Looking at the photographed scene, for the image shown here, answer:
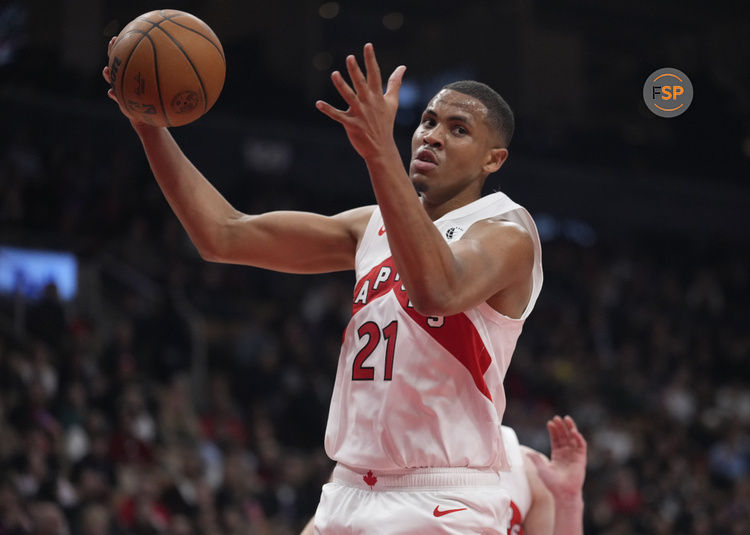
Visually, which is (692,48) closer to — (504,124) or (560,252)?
(560,252)

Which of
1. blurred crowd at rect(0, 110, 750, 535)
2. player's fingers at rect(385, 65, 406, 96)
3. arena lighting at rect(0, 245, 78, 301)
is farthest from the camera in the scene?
arena lighting at rect(0, 245, 78, 301)

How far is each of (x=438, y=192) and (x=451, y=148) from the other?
17cm

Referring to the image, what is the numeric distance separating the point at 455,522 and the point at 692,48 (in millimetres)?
21393

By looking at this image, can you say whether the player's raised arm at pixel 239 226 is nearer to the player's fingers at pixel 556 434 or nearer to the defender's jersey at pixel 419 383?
the defender's jersey at pixel 419 383

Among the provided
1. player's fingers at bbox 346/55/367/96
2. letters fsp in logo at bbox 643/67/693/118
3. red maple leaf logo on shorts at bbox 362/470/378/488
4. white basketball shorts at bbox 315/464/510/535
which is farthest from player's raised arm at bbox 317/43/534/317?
letters fsp in logo at bbox 643/67/693/118

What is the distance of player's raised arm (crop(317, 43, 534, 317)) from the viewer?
304 centimetres

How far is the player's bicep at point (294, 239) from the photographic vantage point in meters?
3.99

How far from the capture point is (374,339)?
3539 mm

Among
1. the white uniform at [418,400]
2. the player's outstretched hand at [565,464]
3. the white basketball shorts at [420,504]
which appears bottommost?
the player's outstretched hand at [565,464]

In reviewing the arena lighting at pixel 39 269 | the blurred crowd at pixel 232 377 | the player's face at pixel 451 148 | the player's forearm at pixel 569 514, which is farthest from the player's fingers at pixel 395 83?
the arena lighting at pixel 39 269

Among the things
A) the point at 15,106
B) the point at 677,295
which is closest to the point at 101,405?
the point at 15,106

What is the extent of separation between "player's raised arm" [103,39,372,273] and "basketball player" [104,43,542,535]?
57 millimetres

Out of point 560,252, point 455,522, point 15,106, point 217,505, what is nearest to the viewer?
point 455,522

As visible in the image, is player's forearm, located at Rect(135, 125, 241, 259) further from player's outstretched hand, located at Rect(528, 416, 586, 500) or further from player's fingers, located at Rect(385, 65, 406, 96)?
player's outstretched hand, located at Rect(528, 416, 586, 500)
